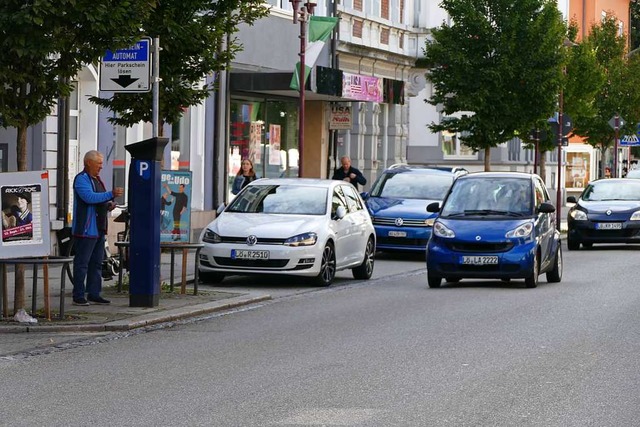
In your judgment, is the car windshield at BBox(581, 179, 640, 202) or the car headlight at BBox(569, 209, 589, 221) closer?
the car headlight at BBox(569, 209, 589, 221)

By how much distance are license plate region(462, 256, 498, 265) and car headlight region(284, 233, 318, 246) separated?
2029 mm

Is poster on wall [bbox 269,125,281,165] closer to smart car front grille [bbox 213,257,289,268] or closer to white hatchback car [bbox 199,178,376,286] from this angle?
white hatchback car [bbox 199,178,376,286]

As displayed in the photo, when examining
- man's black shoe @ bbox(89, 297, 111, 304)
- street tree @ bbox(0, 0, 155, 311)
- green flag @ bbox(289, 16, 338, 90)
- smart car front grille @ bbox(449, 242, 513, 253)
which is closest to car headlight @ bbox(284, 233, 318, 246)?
smart car front grille @ bbox(449, 242, 513, 253)

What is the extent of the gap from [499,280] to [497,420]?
1407 cm

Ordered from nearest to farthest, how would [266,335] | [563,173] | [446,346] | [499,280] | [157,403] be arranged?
[157,403]
[446,346]
[266,335]
[499,280]
[563,173]

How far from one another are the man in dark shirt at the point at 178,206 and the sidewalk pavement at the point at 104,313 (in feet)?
2.26

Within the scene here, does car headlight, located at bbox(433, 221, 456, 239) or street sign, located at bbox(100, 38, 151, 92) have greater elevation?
street sign, located at bbox(100, 38, 151, 92)

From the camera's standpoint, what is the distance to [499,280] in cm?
2334

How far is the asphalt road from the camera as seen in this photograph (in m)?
9.64

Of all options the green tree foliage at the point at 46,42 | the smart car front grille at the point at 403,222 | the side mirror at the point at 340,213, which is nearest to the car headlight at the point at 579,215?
the smart car front grille at the point at 403,222

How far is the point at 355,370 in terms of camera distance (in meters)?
11.8

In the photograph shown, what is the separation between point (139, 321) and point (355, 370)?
4148 millimetres

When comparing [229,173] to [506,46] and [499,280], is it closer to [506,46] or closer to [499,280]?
[506,46]

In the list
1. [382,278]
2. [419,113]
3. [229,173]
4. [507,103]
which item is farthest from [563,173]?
[382,278]
